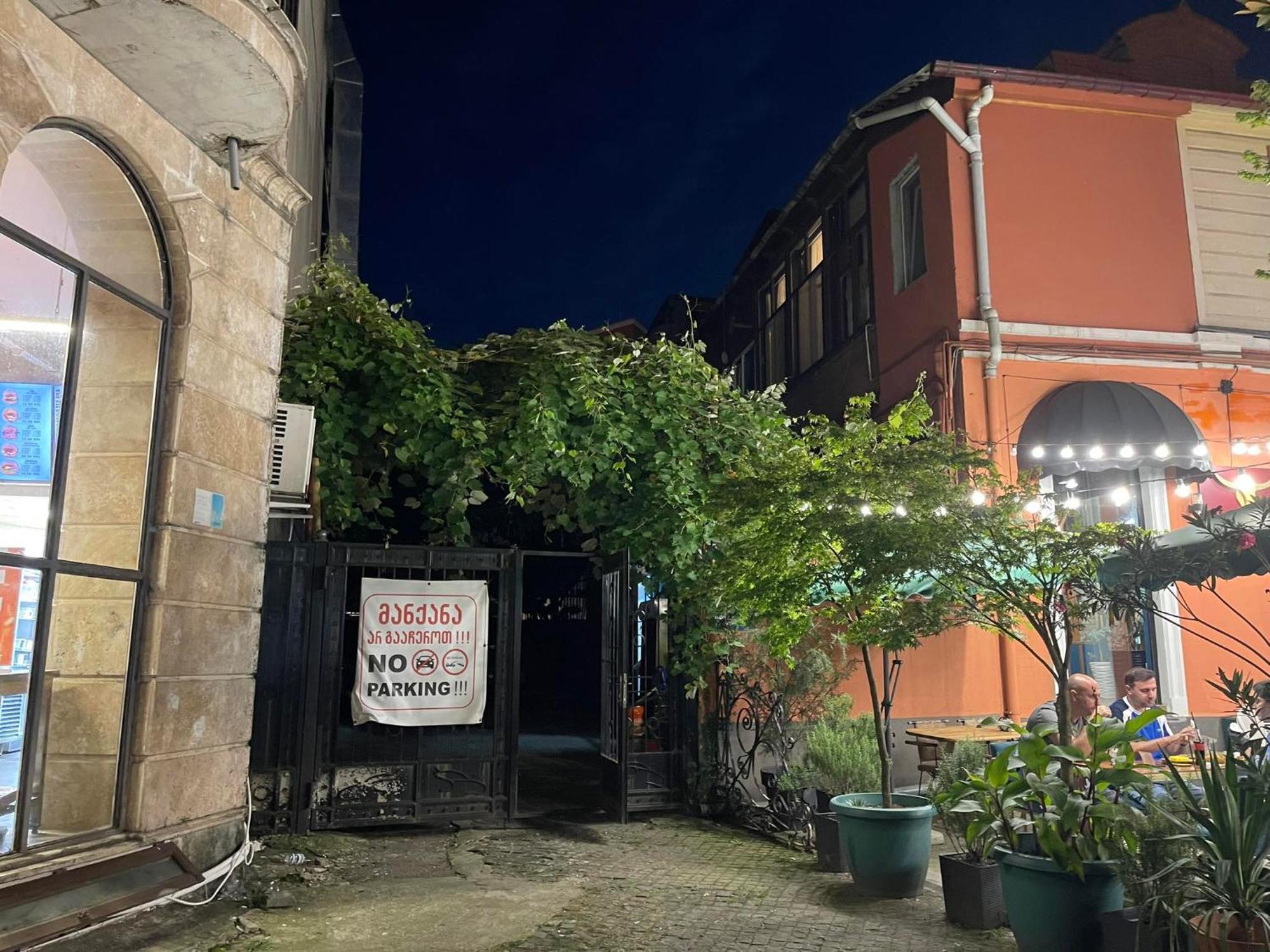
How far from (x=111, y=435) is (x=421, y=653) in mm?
3830

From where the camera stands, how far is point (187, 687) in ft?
19.3

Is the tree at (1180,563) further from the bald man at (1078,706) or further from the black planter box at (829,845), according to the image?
the black planter box at (829,845)

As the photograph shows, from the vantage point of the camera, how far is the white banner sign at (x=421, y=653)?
8688mm

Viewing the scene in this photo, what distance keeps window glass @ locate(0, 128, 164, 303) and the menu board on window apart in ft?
2.95

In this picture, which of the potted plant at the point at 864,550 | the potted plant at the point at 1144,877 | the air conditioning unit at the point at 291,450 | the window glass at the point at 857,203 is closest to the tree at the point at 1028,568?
the potted plant at the point at 864,550

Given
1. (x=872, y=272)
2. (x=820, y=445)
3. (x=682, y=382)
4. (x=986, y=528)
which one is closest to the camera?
(x=986, y=528)

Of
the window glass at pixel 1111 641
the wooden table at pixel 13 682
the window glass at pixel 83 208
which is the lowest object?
the wooden table at pixel 13 682

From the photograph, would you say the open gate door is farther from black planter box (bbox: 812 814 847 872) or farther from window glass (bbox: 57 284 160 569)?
window glass (bbox: 57 284 160 569)

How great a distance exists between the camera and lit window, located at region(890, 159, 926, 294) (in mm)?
13852

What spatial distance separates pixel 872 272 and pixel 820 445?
26.0 feet

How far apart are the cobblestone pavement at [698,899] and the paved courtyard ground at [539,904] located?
0.05ft

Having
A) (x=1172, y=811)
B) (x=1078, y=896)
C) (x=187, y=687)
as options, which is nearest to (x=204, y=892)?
(x=187, y=687)

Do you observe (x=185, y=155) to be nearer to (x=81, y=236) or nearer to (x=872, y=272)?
(x=81, y=236)

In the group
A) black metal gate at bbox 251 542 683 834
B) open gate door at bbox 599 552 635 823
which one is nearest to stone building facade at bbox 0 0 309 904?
black metal gate at bbox 251 542 683 834
